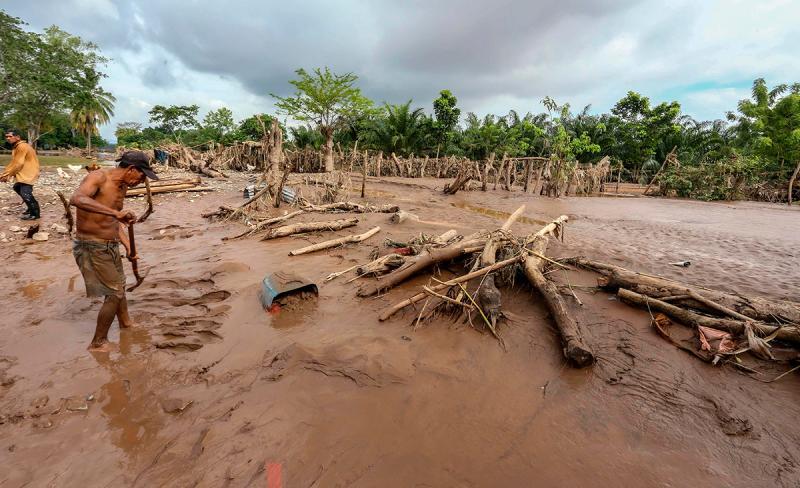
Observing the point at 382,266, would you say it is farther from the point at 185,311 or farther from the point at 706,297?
the point at 706,297

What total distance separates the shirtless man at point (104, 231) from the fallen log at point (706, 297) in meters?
4.95

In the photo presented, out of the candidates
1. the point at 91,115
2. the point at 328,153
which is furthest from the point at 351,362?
the point at 91,115

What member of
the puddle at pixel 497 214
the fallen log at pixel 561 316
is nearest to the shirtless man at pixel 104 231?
the fallen log at pixel 561 316

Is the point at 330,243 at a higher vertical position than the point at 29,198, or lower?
lower

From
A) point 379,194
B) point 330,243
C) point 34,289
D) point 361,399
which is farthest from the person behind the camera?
point 379,194

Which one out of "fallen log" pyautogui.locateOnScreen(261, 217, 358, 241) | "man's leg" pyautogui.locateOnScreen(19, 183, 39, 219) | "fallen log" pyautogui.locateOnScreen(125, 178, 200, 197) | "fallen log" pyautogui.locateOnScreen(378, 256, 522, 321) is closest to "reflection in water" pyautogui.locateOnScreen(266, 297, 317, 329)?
"fallen log" pyautogui.locateOnScreen(378, 256, 522, 321)

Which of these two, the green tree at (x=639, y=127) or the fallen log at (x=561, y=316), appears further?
the green tree at (x=639, y=127)

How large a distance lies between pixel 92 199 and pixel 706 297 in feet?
19.7

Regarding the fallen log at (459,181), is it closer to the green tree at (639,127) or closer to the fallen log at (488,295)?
the fallen log at (488,295)

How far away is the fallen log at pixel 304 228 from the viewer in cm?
707

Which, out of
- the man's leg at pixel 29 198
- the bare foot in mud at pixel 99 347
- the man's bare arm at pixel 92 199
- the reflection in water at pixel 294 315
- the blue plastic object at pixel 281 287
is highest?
the man's bare arm at pixel 92 199

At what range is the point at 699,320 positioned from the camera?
3.32 m

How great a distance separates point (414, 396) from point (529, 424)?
83 cm

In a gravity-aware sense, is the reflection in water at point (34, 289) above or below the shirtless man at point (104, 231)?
below
